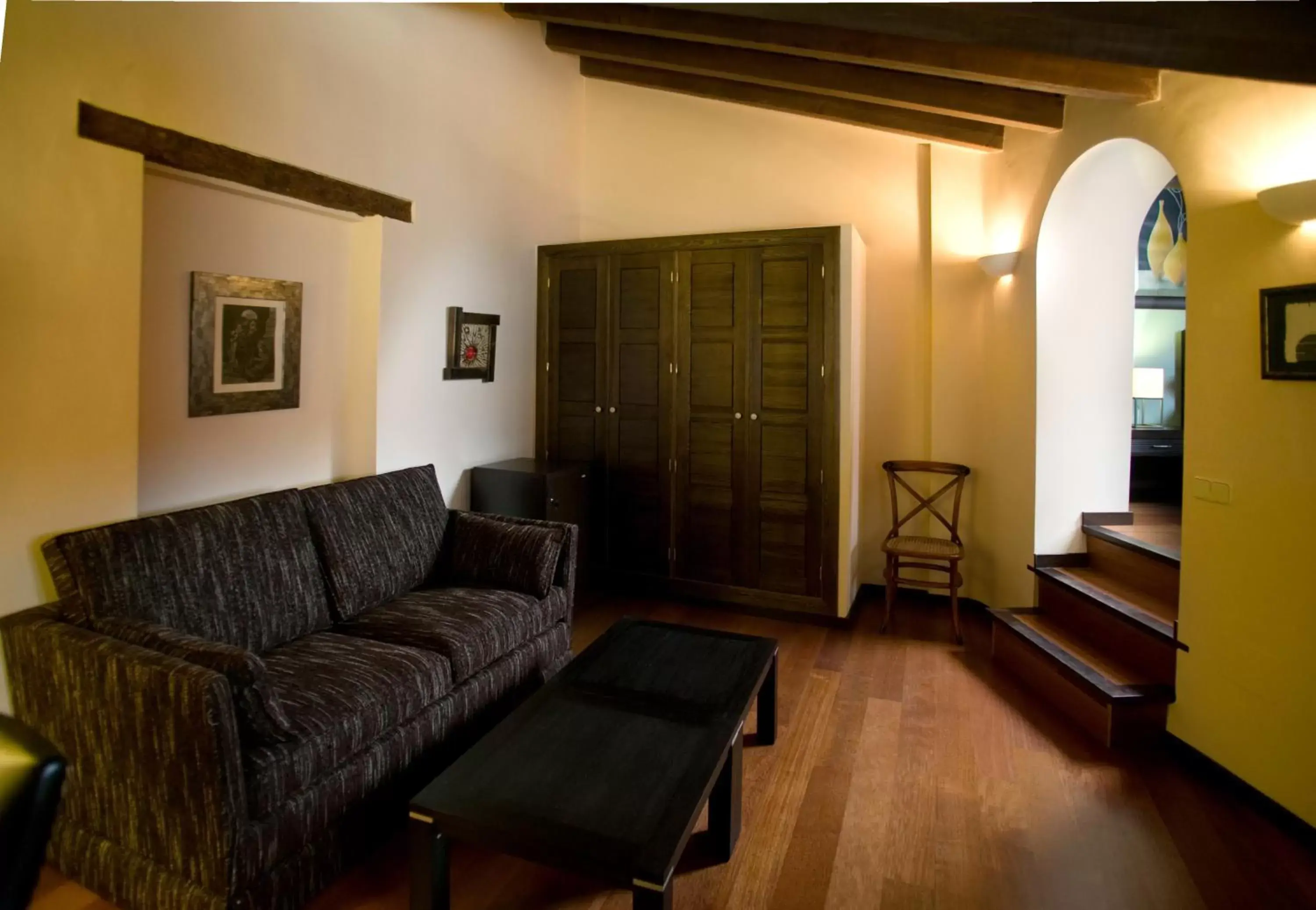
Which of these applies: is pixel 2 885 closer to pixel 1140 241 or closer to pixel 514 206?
pixel 514 206

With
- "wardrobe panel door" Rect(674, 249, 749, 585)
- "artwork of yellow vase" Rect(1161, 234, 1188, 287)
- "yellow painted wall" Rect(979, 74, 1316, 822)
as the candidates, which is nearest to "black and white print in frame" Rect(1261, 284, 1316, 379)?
"yellow painted wall" Rect(979, 74, 1316, 822)

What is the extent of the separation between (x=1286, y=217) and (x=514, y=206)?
381cm

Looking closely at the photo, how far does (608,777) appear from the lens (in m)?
1.92

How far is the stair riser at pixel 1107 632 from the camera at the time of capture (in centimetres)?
302

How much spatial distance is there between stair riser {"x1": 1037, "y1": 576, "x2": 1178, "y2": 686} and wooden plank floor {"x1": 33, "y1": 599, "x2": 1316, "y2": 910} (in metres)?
0.37

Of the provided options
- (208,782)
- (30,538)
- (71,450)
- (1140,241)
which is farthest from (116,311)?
(1140,241)

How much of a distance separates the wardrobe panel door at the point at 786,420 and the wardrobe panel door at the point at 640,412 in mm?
538

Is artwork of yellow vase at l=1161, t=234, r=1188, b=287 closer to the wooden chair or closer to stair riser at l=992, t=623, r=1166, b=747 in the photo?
the wooden chair

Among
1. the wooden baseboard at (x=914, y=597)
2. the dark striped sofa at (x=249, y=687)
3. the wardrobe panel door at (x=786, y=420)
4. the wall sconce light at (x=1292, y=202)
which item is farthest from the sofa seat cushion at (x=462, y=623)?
the wall sconce light at (x=1292, y=202)

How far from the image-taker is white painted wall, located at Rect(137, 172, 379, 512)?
273 centimetres

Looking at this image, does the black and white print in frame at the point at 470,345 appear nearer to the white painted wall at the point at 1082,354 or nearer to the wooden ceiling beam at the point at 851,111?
the wooden ceiling beam at the point at 851,111

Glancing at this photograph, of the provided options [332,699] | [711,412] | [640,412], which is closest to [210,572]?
[332,699]

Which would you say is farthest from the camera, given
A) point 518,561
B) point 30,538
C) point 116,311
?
point 518,561

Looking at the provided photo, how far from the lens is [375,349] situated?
3639 mm
